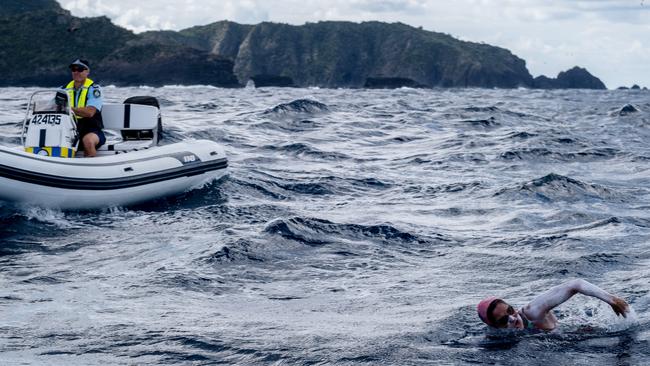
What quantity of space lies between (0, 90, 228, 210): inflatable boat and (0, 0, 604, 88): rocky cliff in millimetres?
100060

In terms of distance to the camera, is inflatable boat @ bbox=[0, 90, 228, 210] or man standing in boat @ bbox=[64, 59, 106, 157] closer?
inflatable boat @ bbox=[0, 90, 228, 210]

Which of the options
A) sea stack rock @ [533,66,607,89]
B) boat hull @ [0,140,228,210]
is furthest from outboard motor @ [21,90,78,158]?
sea stack rock @ [533,66,607,89]

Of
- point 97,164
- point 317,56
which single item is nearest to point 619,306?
point 97,164

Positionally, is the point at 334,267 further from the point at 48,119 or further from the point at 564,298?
the point at 48,119

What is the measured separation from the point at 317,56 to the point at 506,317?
184 metres

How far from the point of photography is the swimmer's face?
6.53 metres

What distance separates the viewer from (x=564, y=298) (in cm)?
671

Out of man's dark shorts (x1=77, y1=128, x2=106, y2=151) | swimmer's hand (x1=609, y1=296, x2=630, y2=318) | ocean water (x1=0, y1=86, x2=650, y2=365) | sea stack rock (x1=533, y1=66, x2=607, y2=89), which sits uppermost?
sea stack rock (x1=533, y1=66, x2=607, y2=89)

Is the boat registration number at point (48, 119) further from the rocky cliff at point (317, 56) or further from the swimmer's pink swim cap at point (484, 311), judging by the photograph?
the rocky cliff at point (317, 56)

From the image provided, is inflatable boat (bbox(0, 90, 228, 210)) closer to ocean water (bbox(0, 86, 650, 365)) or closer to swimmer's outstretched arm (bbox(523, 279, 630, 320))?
ocean water (bbox(0, 86, 650, 365))

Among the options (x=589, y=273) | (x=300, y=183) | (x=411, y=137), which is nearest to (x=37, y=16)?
(x=411, y=137)

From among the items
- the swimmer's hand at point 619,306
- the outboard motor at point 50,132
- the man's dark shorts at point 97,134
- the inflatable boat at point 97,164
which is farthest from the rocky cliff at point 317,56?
the swimmer's hand at point 619,306

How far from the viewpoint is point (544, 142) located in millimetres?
22141

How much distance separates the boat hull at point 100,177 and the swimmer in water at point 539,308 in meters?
6.67
